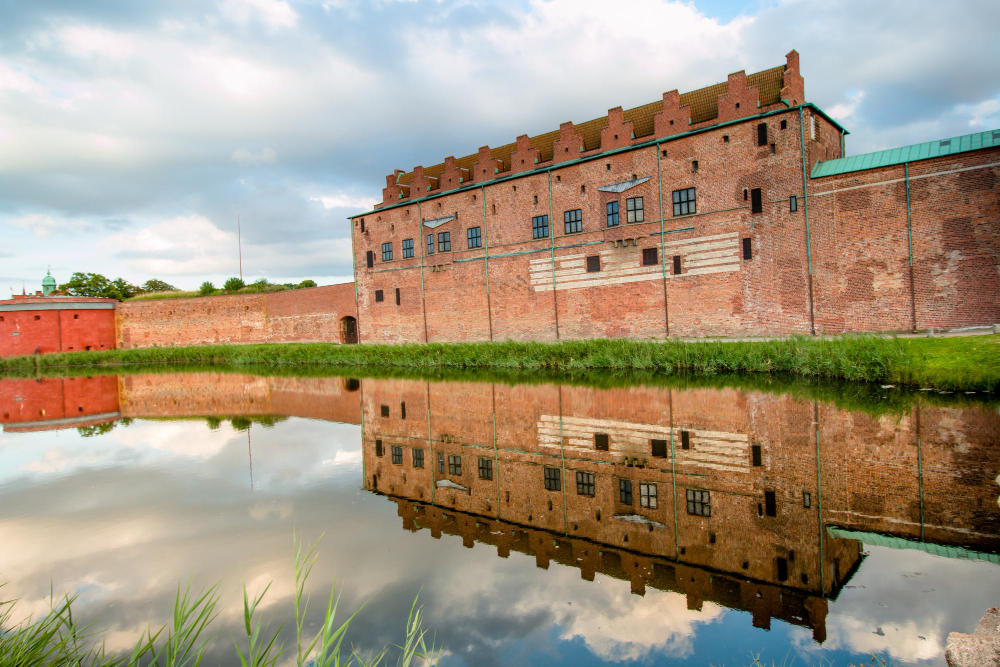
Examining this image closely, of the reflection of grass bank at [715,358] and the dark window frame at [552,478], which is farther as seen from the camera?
the reflection of grass bank at [715,358]

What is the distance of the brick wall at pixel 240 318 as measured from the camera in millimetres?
29062

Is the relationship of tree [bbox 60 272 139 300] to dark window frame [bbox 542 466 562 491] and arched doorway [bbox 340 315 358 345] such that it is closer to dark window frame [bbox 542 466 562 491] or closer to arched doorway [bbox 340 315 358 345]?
arched doorway [bbox 340 315 358 345]

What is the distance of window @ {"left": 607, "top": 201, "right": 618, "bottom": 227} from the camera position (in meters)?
18.8

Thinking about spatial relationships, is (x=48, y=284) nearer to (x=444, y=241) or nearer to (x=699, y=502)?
(x=444, y=241)

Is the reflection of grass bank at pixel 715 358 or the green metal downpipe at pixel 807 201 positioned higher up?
the green metal downpipe at pixel 807 201

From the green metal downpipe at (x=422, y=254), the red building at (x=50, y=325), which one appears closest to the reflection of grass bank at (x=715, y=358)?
the green metal downpipe at (x=422, y=254)

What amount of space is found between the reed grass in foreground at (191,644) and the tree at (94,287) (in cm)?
5119

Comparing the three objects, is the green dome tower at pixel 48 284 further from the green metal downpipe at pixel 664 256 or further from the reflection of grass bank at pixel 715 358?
the green metal downpipe at pixel 664 256

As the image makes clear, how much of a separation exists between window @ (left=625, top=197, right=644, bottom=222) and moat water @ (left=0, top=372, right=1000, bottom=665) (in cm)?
1028

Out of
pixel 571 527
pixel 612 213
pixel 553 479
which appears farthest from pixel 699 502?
pixel 612 213

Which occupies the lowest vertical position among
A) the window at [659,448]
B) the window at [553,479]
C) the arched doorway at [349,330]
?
the window at [553,479]

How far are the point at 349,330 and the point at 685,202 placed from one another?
18.7 metres

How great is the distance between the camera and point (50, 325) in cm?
3412

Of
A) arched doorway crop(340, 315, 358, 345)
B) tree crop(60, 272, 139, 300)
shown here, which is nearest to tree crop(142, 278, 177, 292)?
tree crop(60, 272, 139, 300)
